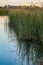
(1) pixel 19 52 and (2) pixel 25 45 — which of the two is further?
(2) pixel 25 45

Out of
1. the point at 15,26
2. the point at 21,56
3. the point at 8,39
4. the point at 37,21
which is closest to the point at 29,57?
the point at 21,56

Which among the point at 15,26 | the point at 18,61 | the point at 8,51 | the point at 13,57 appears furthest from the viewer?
the point at 15,26

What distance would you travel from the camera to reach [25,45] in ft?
25.3

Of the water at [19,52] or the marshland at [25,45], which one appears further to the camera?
the marshland at [25,45]

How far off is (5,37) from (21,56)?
275 centimetres

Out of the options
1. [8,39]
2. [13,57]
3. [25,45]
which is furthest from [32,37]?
[8,39]

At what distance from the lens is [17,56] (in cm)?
720

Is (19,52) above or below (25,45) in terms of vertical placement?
below

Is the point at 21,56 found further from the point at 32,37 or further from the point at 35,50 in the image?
the point at 32,37

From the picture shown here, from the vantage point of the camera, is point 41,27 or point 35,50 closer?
point 35,50

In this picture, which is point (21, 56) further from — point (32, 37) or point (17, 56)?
point (32, 37)

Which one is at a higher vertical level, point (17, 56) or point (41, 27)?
point (41, 27)

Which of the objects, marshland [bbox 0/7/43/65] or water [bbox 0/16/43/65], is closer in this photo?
water [bbox 0/16/43/65]

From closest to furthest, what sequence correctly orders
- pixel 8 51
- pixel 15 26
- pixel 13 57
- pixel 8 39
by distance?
1. pixel 13 57
2. pixel 8 51
3. pixel 8 39
4. pixel 15 26
